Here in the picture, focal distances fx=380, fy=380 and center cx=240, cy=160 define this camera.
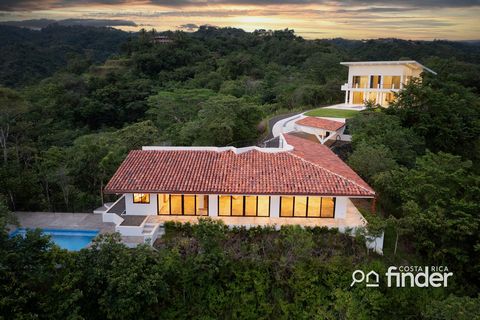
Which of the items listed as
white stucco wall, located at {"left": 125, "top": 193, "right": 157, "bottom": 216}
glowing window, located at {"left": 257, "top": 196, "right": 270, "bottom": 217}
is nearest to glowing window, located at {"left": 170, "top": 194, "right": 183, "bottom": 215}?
white stucco wall, located at {"left": 125, "top": 193, "right": 157, "bottom": 216}

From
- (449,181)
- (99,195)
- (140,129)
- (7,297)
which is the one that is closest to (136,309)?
(7,297)

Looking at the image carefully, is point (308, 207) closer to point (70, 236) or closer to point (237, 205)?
point (237, 205)

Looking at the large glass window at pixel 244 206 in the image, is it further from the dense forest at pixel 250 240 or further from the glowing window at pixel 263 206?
the dense forest at pixel 250 240

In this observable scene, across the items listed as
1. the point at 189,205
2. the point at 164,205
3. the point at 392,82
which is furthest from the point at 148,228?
the point at 392,82

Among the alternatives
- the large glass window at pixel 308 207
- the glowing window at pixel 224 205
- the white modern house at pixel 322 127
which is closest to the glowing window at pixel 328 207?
the large glass window at pixel 308 207

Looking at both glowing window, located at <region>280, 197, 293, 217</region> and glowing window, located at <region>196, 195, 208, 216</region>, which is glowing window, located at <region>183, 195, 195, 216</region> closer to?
glowing window, located at <region>196, 195, 208, 216</region>

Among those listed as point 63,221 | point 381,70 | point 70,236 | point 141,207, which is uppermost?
point 381,70
